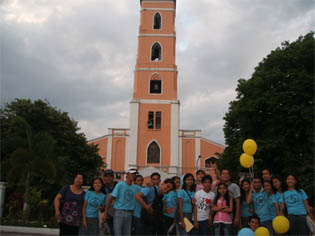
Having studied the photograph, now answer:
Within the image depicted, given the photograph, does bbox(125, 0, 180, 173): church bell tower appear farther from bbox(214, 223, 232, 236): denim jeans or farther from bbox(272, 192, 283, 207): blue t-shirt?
bbox(214, 223, 232, 236): denim jeans

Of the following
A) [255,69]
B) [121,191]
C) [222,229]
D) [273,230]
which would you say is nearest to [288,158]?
[255,69]

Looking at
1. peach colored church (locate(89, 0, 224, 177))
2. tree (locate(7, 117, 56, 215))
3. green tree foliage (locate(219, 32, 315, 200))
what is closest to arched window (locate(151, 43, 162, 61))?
peach colored church (locate(89, 0, 224, 177))

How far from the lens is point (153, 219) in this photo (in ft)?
19.6

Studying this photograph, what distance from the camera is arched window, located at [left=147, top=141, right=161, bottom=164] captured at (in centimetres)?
2955

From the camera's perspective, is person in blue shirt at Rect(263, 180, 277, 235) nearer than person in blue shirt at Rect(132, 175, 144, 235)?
No

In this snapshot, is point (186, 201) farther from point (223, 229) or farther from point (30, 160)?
point (30, 160)

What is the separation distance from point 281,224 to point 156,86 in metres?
25.4

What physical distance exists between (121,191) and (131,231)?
725 mm

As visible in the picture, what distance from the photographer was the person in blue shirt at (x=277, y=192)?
21.4ft

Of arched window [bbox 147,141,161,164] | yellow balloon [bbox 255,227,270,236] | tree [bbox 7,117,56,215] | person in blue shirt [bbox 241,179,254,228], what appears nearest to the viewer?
yellow balloon [bbox 255,227,270,236]

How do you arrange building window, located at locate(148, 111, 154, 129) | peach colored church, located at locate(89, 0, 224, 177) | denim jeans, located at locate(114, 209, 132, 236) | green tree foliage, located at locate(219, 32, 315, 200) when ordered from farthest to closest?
building window, located at locate(148, 111, 154, 129) → peach colored church, located at locate(89, 0, 224, 177) → green tree foliage, located at locate(219, 32, 315, 200) → denim jeans, located at locate(114, 209, 132, 236)

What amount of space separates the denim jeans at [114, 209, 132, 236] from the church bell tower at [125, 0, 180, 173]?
23258 millimetres

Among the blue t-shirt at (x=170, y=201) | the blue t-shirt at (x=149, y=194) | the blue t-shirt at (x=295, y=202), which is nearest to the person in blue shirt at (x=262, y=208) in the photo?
the blue t-shirt at (x=295, y=202)

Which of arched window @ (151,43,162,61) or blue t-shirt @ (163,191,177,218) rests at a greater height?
arched window @ (151,43,162,61)
